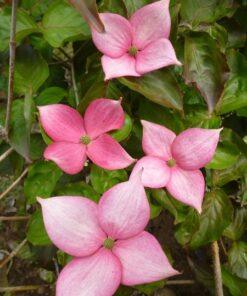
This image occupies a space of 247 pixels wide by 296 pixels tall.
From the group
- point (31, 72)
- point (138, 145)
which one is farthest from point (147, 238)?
point (31, 72)

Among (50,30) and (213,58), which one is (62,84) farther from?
(213,58)

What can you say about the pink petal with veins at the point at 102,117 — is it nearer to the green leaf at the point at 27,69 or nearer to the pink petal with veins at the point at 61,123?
the pink petal with veins at the point at 61,123

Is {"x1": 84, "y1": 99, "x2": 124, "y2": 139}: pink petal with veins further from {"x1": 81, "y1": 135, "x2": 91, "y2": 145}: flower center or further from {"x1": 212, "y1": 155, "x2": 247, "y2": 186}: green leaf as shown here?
{"x1": 212, "y1": 155, "x2": 247, "y2": 186}: green leaf

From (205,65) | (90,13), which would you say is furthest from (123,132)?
(90,13)

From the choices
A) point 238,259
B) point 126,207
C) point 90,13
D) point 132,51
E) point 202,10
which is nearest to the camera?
point 90,13

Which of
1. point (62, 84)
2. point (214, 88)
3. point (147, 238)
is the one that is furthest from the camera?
point (62, 84)

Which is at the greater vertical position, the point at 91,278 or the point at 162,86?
the point at 162,86

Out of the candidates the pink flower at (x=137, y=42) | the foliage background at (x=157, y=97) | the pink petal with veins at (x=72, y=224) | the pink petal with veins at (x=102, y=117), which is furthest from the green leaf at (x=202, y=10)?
the pink petal with veins at (x=72, y=224)

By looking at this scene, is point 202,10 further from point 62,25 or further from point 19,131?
point 19,131
